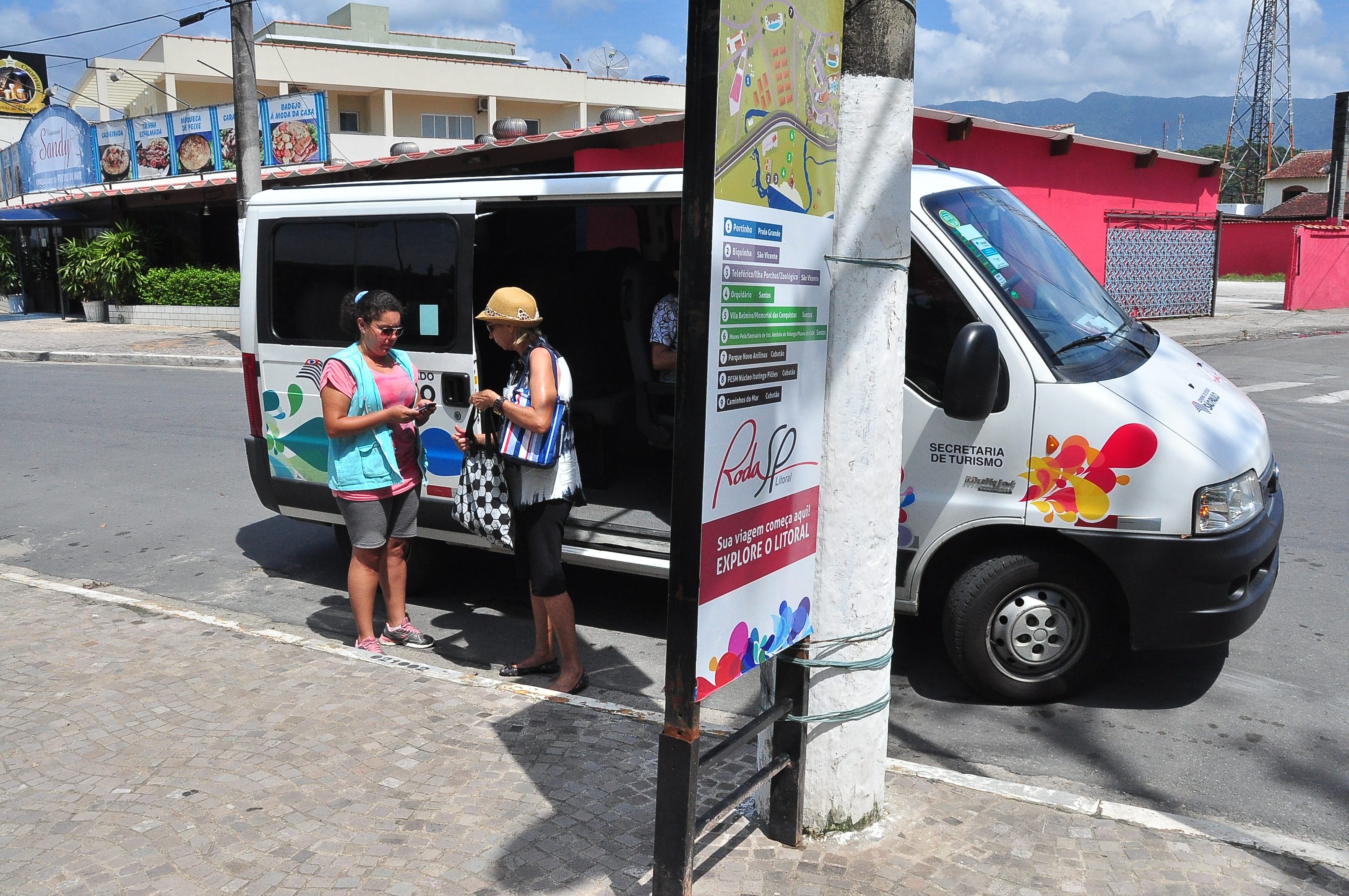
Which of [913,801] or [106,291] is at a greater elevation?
[106,291]

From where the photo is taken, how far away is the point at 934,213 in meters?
4.75

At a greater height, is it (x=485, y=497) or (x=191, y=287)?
(x=191, y=287)

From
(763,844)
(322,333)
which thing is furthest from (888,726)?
(322,333)

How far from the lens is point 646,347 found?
6.21 meters

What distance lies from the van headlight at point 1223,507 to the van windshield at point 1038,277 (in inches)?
28.4

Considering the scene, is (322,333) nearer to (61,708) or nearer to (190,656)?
(190,656)

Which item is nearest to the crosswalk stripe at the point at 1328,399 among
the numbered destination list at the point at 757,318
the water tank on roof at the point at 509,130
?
the numbered destination list at the point at 757,318

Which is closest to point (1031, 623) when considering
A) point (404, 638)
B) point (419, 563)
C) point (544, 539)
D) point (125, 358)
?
point (544, 539)

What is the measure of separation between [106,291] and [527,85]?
22497 mm

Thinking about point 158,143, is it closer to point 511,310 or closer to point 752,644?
point 511,310

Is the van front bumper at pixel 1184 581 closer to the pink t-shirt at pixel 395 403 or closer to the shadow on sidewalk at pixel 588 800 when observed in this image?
the shadow on sidewalk at pixel 588 800

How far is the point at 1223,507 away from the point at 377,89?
138 ft

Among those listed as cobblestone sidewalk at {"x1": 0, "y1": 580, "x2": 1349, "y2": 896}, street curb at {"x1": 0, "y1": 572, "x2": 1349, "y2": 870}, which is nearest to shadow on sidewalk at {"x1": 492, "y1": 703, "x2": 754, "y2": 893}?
cobblestone sidewalk at {"x1": 0, "y1": 580, "x2": 1349, "y2": 896}

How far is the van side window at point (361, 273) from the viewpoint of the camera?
5.66 metres
